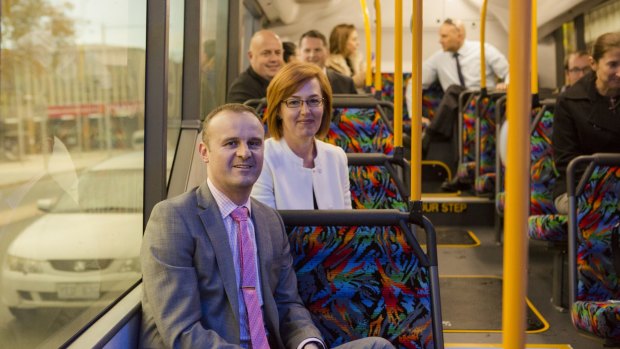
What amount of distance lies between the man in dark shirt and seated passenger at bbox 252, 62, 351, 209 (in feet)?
5.68

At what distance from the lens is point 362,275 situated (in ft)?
7.56

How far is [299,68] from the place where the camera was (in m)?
2.93

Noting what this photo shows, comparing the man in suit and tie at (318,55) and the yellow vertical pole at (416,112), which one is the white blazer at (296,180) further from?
the man in suit and tie at (318,55)

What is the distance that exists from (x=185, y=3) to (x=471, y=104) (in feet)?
11.3

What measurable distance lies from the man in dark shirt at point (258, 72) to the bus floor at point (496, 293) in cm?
163

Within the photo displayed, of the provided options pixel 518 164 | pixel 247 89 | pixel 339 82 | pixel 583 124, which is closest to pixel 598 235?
pixel 583 124

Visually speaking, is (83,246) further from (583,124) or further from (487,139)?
(487,139)

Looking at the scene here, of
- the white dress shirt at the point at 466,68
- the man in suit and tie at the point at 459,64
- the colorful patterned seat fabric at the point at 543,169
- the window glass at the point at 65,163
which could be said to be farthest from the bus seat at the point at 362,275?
the white dress shirt at the point at 466,68

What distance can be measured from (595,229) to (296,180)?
1.36 m

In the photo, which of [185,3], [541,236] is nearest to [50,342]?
[185,3]

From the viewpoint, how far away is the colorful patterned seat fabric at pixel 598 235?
315cm

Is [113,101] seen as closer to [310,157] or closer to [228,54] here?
[310,157]

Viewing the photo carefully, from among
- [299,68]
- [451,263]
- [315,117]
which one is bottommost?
[451,263]

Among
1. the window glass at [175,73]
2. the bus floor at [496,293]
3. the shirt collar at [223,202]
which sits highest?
the window glass at [175,73]
